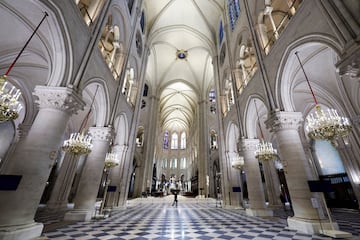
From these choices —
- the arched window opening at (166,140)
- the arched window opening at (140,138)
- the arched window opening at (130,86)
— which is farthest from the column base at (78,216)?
the arched window opening at (166,140)

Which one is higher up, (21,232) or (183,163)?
(183,163)

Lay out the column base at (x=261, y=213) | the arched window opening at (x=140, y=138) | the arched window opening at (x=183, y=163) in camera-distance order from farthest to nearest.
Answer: the arched window opening at (x=183, y=163) → the arched window opening at (x=140, y=138) → the column base at (x=261, y=213)

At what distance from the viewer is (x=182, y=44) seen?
2097 cm

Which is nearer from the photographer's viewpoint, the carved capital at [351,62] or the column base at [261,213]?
the carved capital at [351,62]

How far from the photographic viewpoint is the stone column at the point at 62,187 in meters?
10.1

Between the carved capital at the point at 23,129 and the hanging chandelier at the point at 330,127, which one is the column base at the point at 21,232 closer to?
the hanging chandelier at the point at 330,127

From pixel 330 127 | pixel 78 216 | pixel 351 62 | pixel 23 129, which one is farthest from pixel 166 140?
pixel 351 62

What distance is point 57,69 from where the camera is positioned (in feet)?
15.9

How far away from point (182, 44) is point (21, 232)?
21.8 meters

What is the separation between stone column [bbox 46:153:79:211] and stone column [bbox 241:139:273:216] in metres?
10.6

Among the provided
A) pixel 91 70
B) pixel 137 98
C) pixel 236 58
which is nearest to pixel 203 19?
pixel 236 58

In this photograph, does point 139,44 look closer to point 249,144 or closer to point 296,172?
point 249,144

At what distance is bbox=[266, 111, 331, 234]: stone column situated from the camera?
476 centimetres

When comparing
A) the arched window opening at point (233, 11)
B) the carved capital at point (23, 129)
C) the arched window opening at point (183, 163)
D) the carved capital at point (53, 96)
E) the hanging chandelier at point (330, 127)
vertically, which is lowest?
the hanging chandelier at point (330, 127)
